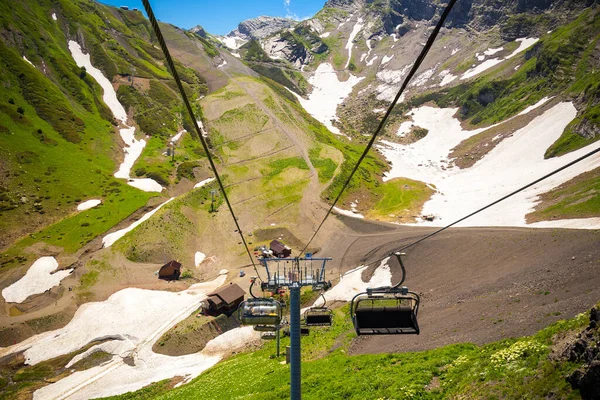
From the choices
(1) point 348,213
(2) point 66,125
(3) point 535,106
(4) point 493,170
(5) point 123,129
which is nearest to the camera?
(1) point 348,213

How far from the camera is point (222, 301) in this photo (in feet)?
179

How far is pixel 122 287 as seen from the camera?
62031 millimetres

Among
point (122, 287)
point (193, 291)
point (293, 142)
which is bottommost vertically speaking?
point (193, 291)

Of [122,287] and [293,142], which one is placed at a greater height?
[293,142]

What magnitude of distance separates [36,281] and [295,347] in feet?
231

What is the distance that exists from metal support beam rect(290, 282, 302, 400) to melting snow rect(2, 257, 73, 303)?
2636 inches

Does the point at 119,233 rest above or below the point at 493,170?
above

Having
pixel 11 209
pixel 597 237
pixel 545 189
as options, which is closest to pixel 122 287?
pixel 11 209

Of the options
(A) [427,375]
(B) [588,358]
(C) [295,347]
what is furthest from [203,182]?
(B) [588,358]

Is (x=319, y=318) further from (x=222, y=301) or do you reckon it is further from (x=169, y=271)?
(x=169, y=271)

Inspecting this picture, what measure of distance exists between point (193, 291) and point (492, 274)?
51.5 m

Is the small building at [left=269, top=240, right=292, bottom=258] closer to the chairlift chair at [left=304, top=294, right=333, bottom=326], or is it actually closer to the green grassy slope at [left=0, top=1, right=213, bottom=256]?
the green grassy slope at [left=0, top=1, right=213, bottom=256]

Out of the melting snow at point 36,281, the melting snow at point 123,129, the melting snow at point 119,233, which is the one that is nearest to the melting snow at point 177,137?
the melting snow at point 123,129

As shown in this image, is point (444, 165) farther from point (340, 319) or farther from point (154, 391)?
point (154, 391)
